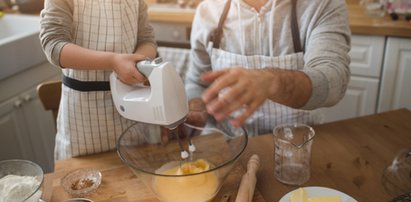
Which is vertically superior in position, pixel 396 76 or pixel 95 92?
pixel 95 92

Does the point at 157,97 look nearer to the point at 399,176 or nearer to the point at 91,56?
the point at 91,56

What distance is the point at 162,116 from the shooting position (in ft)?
2.29

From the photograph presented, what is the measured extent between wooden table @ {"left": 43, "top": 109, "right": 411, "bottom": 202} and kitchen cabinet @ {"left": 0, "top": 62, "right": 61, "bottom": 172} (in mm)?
778

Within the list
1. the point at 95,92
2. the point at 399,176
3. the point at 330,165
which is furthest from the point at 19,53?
the point at 399,176

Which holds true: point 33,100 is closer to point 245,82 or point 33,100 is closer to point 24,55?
point 24,55

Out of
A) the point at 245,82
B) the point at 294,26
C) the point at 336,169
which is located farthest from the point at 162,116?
the point at 294,26

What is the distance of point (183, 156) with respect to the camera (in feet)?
2.95

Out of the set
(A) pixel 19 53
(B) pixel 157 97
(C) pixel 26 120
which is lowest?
(C) pixel 26 120

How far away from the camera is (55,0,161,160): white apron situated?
865 mm

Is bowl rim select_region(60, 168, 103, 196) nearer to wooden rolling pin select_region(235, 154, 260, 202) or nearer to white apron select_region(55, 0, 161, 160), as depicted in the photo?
white apron select_region(55, 0, 161, 160)

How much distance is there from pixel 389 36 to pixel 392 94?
316mm

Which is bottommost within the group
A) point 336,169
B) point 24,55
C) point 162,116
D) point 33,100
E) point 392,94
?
point 392,94

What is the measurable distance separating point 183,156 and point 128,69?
279mm

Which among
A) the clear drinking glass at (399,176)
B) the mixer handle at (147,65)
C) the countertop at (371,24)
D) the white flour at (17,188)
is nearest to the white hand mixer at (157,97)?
the mixer handle at (147,65)
